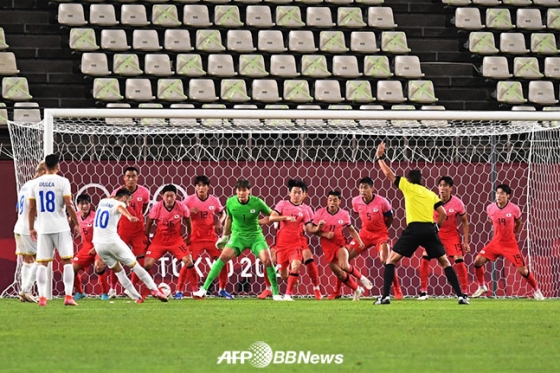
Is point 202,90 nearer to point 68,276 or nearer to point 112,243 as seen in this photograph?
point 112,243

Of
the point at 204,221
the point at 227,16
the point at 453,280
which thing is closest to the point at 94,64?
the point at 227,16

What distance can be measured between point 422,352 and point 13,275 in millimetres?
10546

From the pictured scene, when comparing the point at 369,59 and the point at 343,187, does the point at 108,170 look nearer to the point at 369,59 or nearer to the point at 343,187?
the point at 343,187

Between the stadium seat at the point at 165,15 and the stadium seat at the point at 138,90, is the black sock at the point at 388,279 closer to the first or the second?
the stadium seat at the point at 138,90

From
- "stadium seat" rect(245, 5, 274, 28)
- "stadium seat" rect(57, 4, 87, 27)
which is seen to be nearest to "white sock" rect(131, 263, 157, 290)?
"stadium seat" rect(57, 4, 87, 27)

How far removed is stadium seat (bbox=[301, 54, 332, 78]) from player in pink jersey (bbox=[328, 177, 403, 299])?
5197 millimetres

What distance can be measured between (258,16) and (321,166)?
6032 millimetres

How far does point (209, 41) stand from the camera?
892 inches

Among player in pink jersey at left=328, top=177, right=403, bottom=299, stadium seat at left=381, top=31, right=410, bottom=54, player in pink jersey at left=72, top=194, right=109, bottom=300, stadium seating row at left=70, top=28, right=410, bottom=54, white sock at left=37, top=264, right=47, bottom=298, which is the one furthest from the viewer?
stadium seat at left=381, top=31, right=410, bottom=54

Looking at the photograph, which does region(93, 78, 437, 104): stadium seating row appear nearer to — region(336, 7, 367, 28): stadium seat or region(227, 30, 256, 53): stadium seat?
region(227, 30, 256, 53): stadium seat

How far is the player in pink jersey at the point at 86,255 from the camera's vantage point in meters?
17.0

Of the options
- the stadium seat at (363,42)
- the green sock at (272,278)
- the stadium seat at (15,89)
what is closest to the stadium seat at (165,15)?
the stadium seat at (15,89)

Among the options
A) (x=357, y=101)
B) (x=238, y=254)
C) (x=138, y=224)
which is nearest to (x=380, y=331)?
(x=238, y=254)

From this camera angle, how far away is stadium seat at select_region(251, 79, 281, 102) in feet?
70.6
